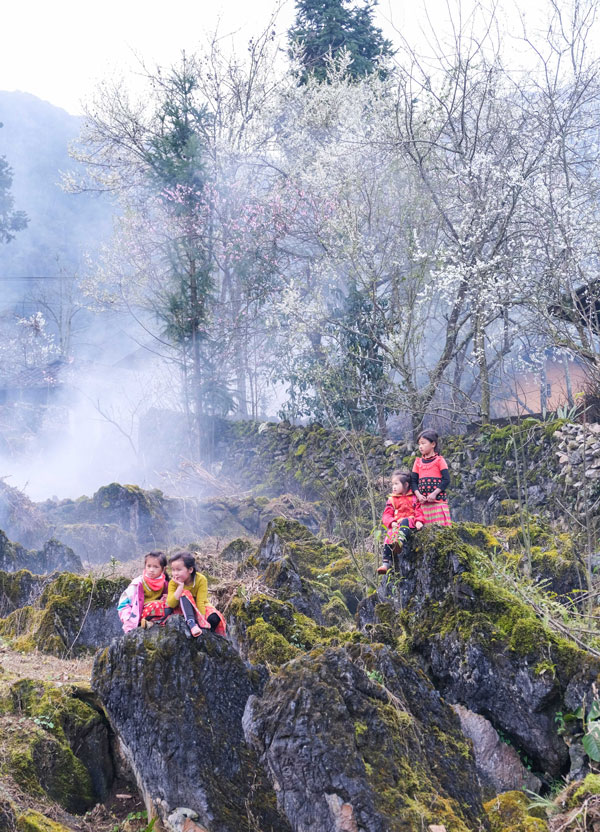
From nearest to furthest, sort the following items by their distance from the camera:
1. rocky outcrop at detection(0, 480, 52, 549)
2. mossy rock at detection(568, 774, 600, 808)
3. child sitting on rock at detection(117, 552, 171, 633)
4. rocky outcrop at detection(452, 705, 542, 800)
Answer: mossy rock at detection(568, 774, 600, 808) < rocky outcrop at detection(452, 705, 542, 800) < child sitting on rock at detection(117, 552, 171, 633) < rocky outcrop at detection(0, 480, 52, 549)

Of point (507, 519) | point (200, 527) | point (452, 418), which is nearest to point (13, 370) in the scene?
point (200, 527)

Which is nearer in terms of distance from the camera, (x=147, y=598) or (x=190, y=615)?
(x=190, y=615)

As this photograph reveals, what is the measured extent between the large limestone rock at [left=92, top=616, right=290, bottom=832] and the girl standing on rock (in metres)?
2.66

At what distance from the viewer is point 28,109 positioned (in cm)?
5222

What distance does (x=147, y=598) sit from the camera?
4.98 metres

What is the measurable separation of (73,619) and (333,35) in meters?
21.5

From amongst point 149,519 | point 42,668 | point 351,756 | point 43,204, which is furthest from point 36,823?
point 43,204

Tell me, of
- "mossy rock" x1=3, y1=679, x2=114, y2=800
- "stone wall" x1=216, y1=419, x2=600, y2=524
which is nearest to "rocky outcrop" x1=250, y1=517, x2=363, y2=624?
"stone wall" x1=216, y1=419, x2=600, y2=524

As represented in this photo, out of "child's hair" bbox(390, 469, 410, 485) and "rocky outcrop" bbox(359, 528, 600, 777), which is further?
"child's hair" bbox(390, 469, 410, 485)

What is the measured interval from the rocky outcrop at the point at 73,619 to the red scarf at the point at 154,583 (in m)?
1.58

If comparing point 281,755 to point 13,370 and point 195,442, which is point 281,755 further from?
point 13,370

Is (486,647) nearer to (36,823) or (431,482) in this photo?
(431,482)

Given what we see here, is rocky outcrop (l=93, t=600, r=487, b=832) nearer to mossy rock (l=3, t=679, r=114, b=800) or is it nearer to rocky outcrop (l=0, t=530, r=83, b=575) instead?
mossy rock (l=3, t=679, r=114, b=800)

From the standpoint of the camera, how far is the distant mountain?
134ft
